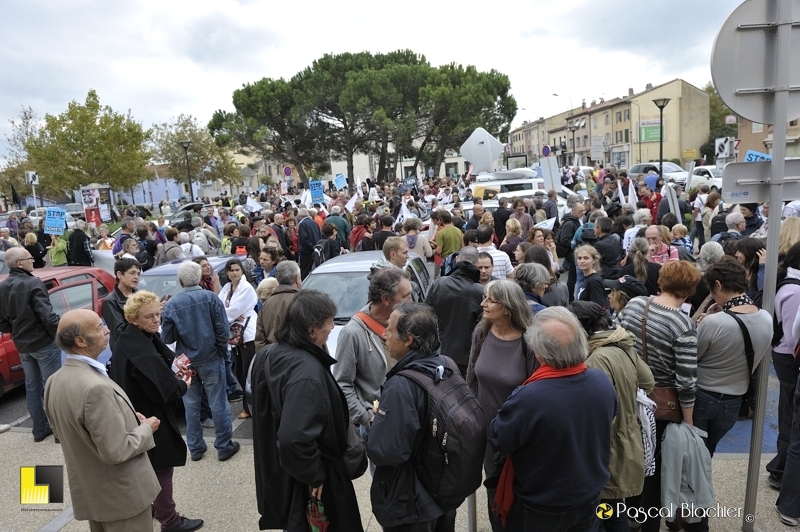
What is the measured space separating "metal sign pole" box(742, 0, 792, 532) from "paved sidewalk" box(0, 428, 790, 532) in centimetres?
46

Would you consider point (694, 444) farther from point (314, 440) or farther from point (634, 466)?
point (314, 440)

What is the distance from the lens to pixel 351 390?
11.9 feet

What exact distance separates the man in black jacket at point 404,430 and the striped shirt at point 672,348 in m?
1.51

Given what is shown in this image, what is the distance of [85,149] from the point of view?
33844mm

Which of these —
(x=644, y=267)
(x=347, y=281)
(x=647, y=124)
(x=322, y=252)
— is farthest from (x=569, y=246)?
(x=647, y=124)

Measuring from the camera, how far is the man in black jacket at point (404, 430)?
260 cm

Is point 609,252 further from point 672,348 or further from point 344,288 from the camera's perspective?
point 672,348

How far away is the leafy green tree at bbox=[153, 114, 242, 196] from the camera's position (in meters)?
48.3

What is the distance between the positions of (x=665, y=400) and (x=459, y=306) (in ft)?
6.27

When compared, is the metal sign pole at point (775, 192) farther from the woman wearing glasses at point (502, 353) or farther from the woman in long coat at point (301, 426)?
the woman in long coat at point (301, 426)

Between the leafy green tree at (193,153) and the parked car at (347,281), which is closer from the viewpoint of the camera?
the parked car at (347,281)

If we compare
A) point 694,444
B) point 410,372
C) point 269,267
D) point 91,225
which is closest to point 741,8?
point 694,444

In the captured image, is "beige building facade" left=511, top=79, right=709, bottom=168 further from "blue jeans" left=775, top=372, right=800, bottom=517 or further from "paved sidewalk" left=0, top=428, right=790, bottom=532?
"blue jeans" left=775, top=372, right=800, bottom=517
